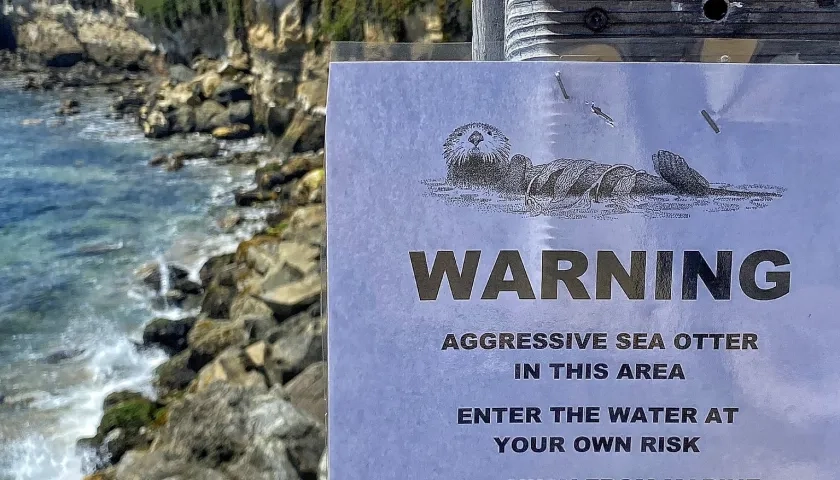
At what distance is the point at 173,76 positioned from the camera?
34.6 meters

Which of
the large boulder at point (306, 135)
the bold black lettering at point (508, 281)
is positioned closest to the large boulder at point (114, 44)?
the large boulder at point (306, 135)

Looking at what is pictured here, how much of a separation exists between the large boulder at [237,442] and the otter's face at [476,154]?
3608 mm

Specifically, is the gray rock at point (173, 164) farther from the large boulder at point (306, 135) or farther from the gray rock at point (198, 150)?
the large boulder at point (306, 135)

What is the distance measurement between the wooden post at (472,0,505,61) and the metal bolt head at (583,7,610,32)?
301 millimetres

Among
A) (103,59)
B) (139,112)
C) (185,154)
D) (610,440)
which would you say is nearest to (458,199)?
(610,440)

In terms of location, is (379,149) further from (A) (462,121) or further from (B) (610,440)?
(B) (610,440)

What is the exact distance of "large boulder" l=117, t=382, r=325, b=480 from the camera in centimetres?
515

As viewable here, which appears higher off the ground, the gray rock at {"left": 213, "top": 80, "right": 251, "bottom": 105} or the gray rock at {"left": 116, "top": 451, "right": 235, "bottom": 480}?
the gray rock at {"left": 213, "top": 80, "right": 251, "bottom": 105}

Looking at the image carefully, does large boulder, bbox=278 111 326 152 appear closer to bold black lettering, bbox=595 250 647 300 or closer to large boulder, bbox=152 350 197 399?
large boulder, bbox=152 350 197 399

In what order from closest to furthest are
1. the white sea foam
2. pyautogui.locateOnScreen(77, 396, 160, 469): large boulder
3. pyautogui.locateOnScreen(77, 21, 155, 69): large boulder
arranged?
pyautogui.locateOnScreen(77, 396, 160, 469): large boulder
the white sea foam
pyautogui.locateOnScreen(77, 21, 155, 69): large boulder

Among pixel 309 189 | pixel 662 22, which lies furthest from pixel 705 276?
pixel 309 189

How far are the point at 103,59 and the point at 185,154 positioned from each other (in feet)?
82.2

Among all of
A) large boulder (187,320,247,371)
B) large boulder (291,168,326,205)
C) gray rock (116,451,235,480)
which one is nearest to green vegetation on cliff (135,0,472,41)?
large boulder (291,168,326,205)

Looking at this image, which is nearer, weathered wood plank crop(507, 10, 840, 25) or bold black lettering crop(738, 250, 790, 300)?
bold black lettering crop(738, 250, 790, 300)
